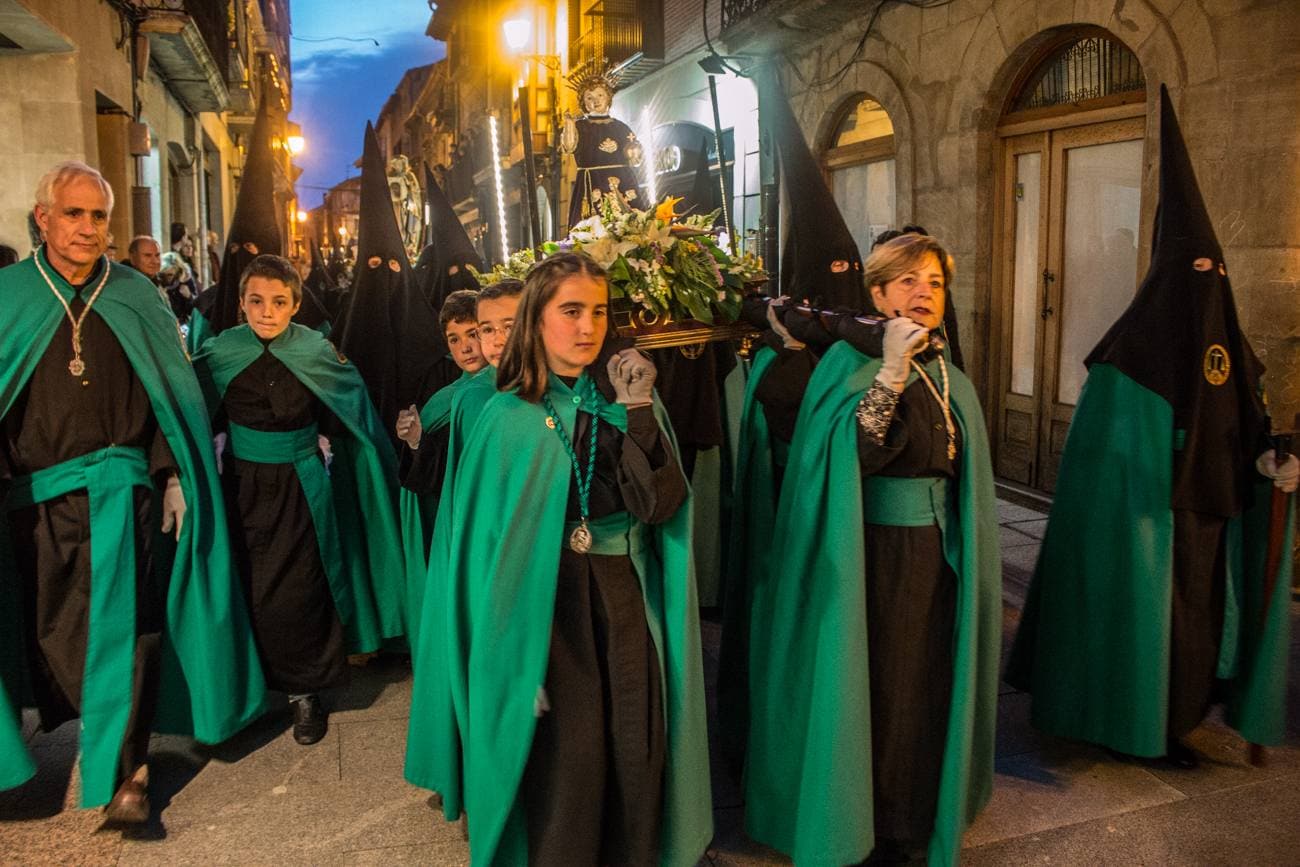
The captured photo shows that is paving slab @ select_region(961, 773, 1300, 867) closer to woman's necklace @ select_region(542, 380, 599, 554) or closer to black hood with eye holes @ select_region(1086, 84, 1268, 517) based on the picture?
black hood with eye holes @ select_region(1086, 84, 1268, 517)

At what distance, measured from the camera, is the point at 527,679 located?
307 cm

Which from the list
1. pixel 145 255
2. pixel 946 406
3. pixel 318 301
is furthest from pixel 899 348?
pixel 145 255

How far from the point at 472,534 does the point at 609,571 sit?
389mm

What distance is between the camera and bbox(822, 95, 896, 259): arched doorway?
1087 cm

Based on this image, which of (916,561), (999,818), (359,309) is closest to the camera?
(916,561)

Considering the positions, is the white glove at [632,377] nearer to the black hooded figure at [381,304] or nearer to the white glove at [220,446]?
the white glove at [220,446]

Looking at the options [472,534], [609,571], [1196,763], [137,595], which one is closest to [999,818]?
Answer: [1196,763]

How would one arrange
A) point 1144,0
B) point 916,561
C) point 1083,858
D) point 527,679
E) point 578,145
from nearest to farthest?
point 527,679
point 916,561
point 1083,858
point 1144,0
point 578,145

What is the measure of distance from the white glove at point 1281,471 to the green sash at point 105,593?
397cm

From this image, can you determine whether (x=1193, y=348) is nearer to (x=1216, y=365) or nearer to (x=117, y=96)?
(x=1216, y=365)

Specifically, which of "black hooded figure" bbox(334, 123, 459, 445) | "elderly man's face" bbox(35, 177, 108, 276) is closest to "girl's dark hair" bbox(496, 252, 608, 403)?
"elderly man's face" bbox(35, 177, 108, 276)

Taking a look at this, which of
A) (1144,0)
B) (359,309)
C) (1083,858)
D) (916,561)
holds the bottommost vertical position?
(1083,858)

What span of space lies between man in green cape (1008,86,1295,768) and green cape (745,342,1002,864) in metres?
0.93

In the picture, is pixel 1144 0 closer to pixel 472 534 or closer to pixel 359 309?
pixel 359 309
